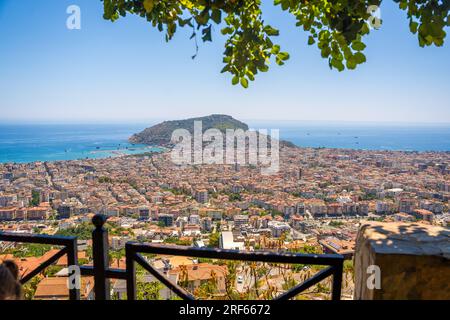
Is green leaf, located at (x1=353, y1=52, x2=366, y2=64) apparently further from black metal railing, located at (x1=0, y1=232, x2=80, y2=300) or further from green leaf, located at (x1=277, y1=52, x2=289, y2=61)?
black metal railing, located at (x1=0, y1=232, x2=80, y2=300)

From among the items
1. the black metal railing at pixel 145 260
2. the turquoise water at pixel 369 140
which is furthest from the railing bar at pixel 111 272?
the turquoise water at pixel 369 140

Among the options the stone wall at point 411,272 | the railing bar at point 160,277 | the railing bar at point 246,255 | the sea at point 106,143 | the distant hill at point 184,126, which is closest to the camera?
the stone wall at point 411,272

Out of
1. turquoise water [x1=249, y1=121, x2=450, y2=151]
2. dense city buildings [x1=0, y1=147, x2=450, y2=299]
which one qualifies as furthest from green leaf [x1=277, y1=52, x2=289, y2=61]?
turquoise water [x1=249, y1=121, x2=450, y2=151]

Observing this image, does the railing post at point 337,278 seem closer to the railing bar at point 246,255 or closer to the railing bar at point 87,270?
the railing bar at point 246,255

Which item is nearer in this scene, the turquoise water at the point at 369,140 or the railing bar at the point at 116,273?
the railing bar at the point at 116,273

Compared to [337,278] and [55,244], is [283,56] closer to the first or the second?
[337,278]

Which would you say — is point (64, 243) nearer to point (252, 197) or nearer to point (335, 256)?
point (335, 256)
